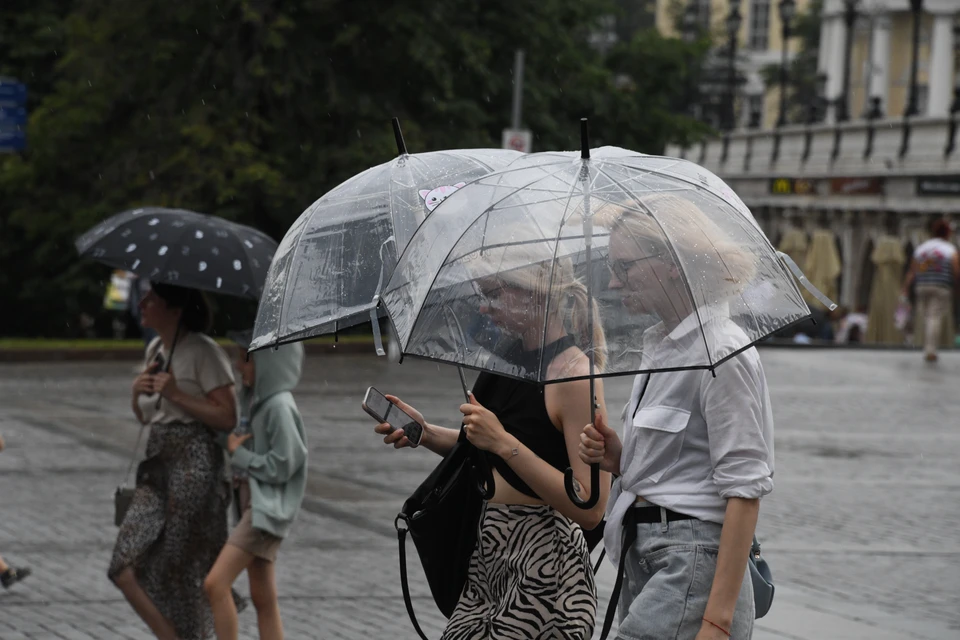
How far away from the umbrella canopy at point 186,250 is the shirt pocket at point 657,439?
3.11 meters

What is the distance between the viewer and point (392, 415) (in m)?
4.84

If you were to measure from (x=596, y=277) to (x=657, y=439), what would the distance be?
1.47 ft

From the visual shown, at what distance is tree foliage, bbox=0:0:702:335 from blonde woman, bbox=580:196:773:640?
2397 cm

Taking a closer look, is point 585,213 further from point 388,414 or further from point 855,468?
point 855,468

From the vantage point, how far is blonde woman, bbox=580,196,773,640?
4031 millimetres

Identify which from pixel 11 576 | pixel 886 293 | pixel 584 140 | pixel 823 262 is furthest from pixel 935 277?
pixel 584 140

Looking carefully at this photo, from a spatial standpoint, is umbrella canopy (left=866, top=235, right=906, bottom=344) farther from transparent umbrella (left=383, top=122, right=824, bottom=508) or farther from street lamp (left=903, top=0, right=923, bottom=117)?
transparent umbrella (left=383, top=122, right=824, bottom=508)

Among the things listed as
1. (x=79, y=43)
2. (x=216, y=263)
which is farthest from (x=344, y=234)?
(x=79, y=43)

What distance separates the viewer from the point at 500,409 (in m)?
4.65

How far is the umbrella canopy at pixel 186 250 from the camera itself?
7047mm

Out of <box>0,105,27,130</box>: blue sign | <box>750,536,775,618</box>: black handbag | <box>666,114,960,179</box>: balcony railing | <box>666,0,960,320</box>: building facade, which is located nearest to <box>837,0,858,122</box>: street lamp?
<box>666,0,960,320</box>: building facade

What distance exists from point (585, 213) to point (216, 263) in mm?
3331

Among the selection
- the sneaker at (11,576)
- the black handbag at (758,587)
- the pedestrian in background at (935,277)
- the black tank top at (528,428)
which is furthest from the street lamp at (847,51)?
the black handbag at (758,587)

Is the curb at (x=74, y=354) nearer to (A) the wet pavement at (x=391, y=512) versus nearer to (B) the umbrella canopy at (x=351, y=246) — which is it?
(A) the wet pavement at (x=391, y=512)
